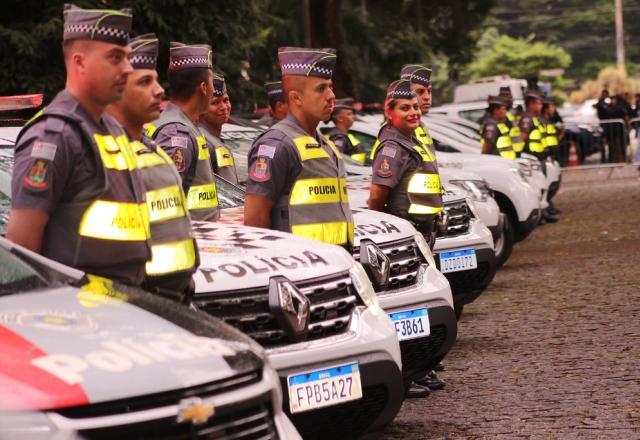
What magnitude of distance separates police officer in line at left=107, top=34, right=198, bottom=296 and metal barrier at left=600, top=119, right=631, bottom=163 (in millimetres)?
24560

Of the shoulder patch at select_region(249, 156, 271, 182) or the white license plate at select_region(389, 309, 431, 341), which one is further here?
the white license plate at select_region(389, 309, 431, 341)

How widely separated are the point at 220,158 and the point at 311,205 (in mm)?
2220

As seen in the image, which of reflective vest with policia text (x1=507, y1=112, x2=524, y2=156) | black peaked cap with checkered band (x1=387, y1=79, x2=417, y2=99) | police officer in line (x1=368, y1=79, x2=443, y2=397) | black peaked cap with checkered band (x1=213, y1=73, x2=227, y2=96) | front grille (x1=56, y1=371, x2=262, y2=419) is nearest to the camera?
front grille (x1=56, y1=371, x2=262, y2=419)

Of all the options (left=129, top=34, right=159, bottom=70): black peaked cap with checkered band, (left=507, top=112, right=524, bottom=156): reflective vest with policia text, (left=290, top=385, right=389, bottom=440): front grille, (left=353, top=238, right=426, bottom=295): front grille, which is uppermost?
(left=129, top=34, right=159, bottom=70): black peaked cap with checkered band

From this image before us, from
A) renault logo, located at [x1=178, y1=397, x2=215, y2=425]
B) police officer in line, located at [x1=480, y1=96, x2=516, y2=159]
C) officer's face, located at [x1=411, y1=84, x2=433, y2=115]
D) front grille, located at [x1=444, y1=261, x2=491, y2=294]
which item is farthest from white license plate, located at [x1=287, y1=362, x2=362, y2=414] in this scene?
police officer in line, located at [x1=480, y1=96, x2=516, y2=159]

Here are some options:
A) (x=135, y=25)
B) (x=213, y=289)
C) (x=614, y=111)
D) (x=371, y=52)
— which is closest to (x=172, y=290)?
(x=213, y=289)

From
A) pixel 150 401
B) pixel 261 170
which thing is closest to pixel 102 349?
pixel 150 401

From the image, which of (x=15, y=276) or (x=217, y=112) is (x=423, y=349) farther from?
(x=15, y=276)

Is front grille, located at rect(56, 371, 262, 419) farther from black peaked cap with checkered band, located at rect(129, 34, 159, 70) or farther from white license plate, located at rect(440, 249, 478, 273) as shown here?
white license plate, located at rect(440, 249, 478, 273)

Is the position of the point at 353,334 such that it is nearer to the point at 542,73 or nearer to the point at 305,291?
the point at 305,291

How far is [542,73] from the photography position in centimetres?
8600

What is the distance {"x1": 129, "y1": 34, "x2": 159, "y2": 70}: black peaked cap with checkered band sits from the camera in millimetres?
5781

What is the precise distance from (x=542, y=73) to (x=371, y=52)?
48542 mm

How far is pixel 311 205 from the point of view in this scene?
22.9ft
